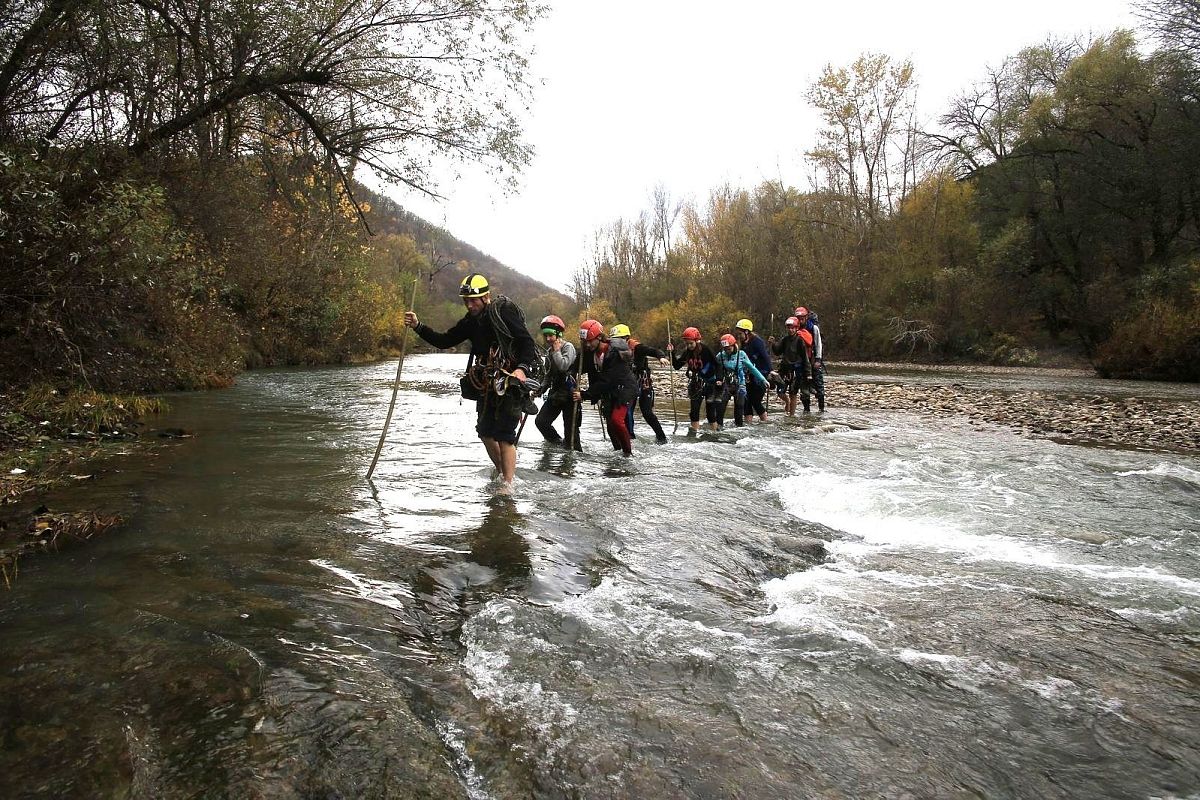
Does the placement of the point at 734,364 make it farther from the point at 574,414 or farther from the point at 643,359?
the point at 574,414

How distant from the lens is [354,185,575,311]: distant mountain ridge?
17.5m

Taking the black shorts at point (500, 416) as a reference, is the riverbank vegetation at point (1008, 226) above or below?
above

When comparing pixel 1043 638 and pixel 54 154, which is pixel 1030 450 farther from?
pixel 54 154

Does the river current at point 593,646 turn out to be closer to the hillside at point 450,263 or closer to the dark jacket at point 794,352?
the hillside at point 450,263

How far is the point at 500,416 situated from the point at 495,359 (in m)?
0.62

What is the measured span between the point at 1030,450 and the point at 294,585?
37.3ft

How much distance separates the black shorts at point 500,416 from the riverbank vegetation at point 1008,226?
86.8 ft

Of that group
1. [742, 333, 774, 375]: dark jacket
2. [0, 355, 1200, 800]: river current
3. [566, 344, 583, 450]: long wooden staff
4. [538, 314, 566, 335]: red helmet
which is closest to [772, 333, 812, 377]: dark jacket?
[742, 333, 774, 375]: dark jacket

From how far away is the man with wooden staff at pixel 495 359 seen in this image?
725 cm

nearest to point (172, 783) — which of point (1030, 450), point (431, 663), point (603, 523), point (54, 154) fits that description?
point (431, 663)

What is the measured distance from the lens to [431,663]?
359cm

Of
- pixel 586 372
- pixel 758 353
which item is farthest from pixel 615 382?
pixel 758 353

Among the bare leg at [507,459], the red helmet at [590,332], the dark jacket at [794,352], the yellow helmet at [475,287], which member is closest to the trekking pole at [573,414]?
the red helmet at [590,332]

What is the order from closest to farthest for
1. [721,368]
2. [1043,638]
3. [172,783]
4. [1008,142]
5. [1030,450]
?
[172,783]
[1043,638]
[1030,450]
[721,368]
[1008,142]
